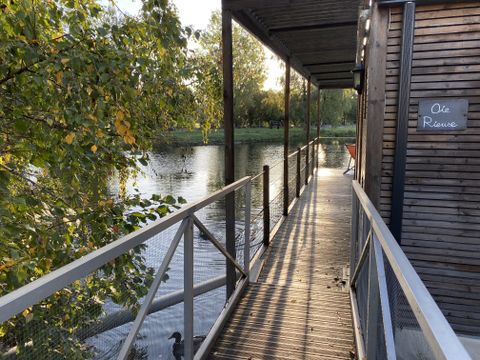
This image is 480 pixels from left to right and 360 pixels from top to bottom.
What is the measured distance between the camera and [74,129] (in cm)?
241

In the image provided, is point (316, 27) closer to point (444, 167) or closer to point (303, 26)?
point (303, 26)

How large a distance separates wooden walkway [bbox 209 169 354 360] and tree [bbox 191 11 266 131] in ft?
5.85

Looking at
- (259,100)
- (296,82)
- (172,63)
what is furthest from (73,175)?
(259,100)

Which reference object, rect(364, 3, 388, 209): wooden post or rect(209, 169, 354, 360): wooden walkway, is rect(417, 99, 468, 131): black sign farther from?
rect(209, 169, 354, 360): wooden walkway

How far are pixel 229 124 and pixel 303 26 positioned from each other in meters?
1.94

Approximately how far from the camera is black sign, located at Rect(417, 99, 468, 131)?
310cm

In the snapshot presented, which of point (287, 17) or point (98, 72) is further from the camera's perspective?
point (287, 17)

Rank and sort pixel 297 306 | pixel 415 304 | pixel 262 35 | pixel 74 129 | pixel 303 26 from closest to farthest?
pixel 415 304
pixel 74 129
pixel 297 306
pixel 262 35
pixel 303 26

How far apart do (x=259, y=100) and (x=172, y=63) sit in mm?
38557

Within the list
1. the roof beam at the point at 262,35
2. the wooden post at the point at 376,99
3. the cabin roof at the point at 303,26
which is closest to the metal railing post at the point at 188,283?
the wooden post at the point at 376,99

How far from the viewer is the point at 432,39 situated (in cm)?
309

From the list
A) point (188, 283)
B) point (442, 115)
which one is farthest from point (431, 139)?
point (188, 283)

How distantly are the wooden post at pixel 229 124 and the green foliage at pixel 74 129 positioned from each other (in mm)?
581

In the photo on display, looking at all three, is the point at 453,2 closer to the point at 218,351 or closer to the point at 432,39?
the point at 432,39
